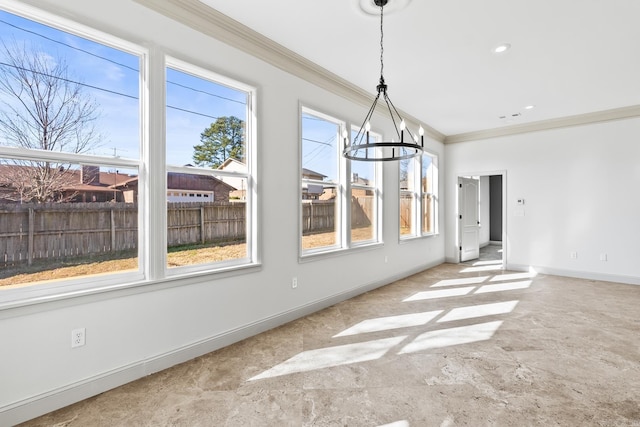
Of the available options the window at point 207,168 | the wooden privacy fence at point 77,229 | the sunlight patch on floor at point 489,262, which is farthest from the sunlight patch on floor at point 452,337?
the sunlight patch on floor at point 489,262

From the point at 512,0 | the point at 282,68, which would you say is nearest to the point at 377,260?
the point at 282,68

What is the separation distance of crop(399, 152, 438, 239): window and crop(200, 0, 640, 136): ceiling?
149 cm

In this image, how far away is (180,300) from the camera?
2531mm

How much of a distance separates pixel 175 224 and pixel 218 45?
1.69m

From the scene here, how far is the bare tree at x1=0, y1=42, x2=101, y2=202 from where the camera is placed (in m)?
1.88

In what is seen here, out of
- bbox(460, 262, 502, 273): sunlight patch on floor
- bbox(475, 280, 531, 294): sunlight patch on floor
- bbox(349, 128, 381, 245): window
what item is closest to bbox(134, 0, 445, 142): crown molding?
bbox(349, 128, 381, 245): window

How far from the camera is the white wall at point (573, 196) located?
16.6ft

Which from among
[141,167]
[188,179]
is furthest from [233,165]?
[141,167]

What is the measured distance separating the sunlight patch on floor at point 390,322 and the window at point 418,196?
6.87ft

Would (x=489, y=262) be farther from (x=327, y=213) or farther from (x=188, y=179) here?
(x=188, y=179)

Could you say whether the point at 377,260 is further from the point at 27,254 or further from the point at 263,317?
the point at 27,254

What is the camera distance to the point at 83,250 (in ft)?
7.09

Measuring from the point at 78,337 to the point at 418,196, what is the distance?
5.59 metres

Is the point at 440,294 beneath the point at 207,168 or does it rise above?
beneath
